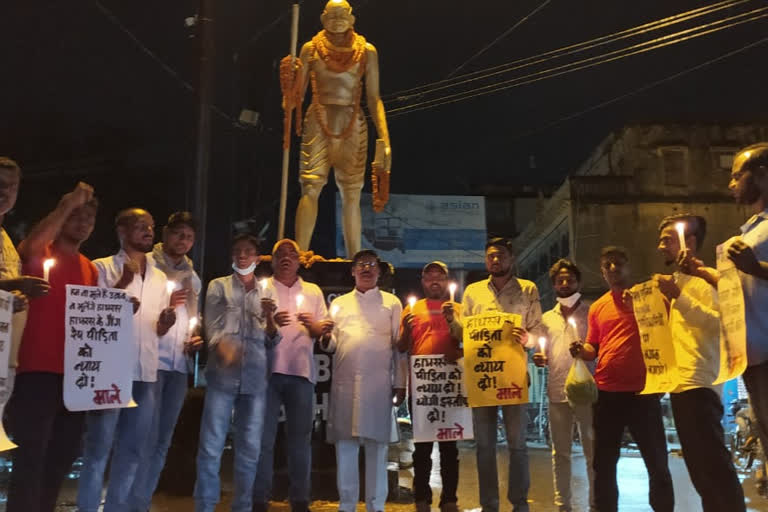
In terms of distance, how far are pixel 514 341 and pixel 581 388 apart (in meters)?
0.71

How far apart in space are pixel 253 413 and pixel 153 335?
87cm

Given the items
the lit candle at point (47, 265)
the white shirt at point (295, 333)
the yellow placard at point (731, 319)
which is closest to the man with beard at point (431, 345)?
the white shirt at point (295, 333)

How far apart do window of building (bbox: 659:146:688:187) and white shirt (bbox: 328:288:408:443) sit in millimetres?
26406

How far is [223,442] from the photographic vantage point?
15.1 ft

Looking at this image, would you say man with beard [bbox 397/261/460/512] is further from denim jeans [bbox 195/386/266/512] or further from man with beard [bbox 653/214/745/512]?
man with beard [bbox 653/214/745/512]

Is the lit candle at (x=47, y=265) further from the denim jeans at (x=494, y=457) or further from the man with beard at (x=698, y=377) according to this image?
the man with beard at (x=698, y=377)

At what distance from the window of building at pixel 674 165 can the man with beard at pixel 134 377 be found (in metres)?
27.8

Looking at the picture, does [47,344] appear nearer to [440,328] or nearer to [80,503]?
[80,503]

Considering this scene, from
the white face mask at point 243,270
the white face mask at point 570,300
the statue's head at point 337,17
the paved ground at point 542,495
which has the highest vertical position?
the statue's head at point 337,17

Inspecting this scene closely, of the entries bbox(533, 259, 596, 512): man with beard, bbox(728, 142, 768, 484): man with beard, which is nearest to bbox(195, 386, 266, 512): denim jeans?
bbox(533, 259, 596, 512): man with beard

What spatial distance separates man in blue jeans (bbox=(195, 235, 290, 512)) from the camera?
179 inches

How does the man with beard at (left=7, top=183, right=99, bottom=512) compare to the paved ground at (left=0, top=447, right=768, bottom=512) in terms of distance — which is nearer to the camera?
the man with beard at (left=7, top=183, right=99, bottom=512)

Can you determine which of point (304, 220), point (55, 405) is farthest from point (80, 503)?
point (304, 220)

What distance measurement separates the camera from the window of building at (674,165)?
2873cm
